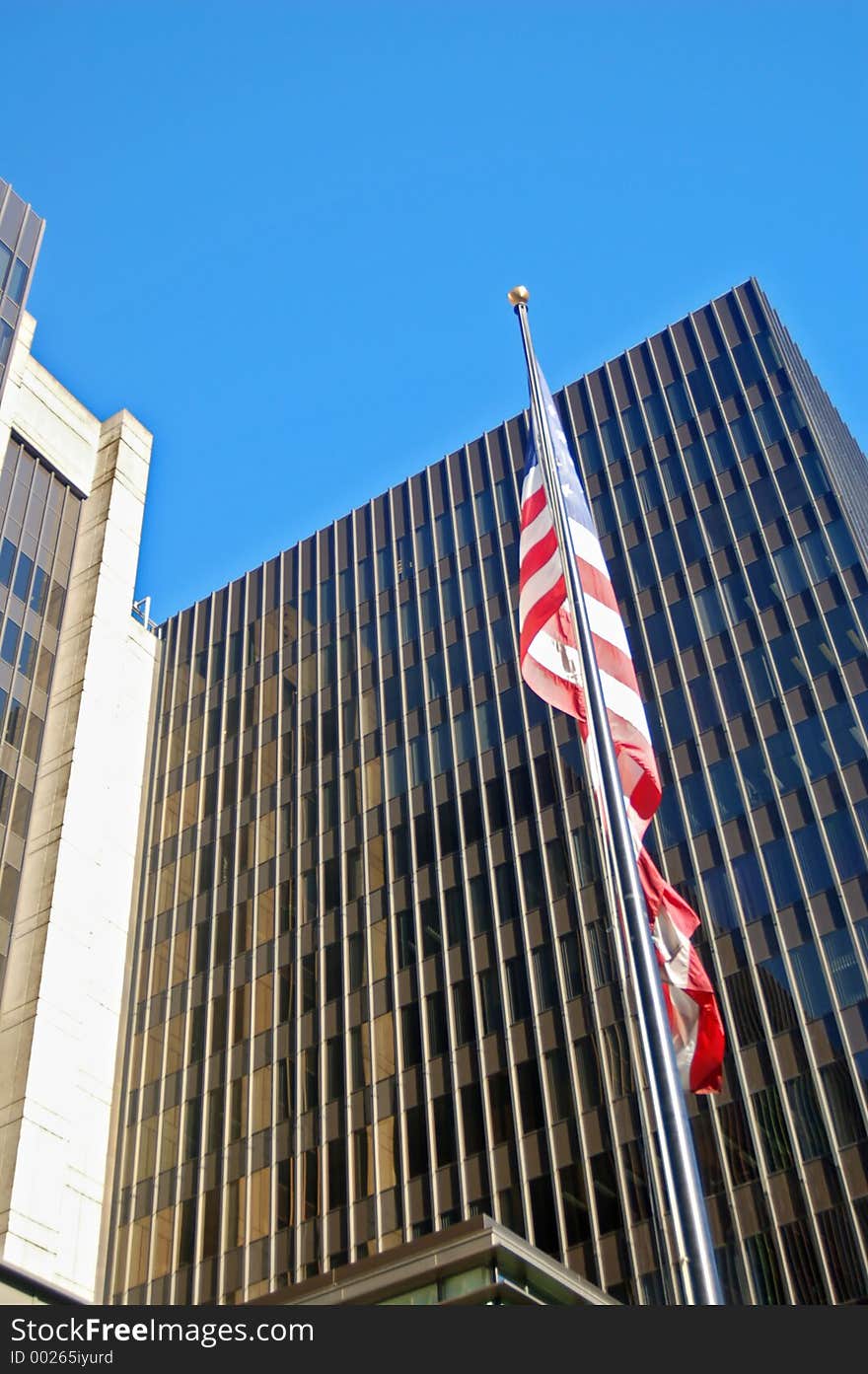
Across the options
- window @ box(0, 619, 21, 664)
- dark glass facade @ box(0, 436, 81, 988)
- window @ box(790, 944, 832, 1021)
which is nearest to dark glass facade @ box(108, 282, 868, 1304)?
window @ box(790, 944, 832, 1021)

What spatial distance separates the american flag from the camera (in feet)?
61.6

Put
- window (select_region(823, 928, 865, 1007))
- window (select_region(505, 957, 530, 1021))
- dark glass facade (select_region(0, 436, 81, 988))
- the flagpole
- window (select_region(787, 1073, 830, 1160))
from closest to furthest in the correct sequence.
A: the flagpole < window (select_region(787, 1073, 830, 1160)) < window (select_region(823, 928, 865, 1007)) < dark glass facade (select_region(0, 436, 81, 988)) < window (select_region(505, 957, 530, 1021))

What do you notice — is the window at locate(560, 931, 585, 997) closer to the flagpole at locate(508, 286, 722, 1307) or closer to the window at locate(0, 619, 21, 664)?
the window at locate(0, 619, 21, 664)

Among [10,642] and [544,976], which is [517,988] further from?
[10,642]

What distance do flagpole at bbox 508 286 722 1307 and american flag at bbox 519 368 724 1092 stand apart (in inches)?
15.4

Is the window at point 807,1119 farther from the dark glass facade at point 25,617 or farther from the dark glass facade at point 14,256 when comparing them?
the dark glass facade at point 14,256

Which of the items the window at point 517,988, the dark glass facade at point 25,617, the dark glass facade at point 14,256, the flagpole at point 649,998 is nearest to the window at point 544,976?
the window at point 517,988

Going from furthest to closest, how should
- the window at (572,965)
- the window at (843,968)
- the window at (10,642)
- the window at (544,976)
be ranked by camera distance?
1. the window at (10,642)
2. the window at (544,976)
3. the window at (572,965)
4. the window at (843,968)

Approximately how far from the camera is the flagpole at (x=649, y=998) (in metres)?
15.1

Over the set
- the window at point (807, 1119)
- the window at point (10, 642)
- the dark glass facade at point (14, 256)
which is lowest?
the window at point (807, 1119)

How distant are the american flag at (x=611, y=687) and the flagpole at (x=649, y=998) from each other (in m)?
0.39

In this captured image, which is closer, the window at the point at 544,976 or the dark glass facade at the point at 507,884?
the dark glass facade at the point at 507,884

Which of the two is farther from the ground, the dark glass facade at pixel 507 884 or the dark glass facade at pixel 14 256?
the dark glass facade at pixel 14 256

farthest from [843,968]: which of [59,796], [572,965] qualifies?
[59,796]
